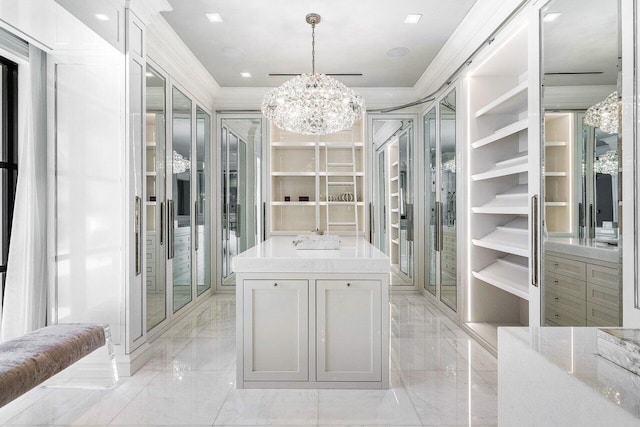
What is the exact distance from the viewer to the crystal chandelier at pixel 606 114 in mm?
1825

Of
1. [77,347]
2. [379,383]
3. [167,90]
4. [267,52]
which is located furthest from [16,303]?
[267,52]

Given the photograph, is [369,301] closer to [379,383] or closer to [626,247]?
[379,383]

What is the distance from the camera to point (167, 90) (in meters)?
3.88

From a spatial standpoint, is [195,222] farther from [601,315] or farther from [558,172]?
[601,315]

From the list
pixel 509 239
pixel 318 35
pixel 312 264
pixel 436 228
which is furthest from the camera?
pixel 436 228

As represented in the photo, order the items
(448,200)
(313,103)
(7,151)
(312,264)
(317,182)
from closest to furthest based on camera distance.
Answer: (312,264), (7,151), (313,103), (448,200), (317,182)

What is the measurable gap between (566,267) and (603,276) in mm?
308

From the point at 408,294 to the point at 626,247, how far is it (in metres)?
3.82

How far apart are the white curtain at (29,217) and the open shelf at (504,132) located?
345 centimetres

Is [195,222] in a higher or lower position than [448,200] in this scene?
lower

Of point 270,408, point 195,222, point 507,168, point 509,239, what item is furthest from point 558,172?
point 195,222

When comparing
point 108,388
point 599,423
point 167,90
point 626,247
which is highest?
point 167,90

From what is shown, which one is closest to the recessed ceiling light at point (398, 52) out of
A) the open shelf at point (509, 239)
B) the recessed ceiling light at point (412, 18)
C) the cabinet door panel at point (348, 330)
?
the recessed ceiling light at point (412, 18)

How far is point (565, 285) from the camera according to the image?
2.25 m
